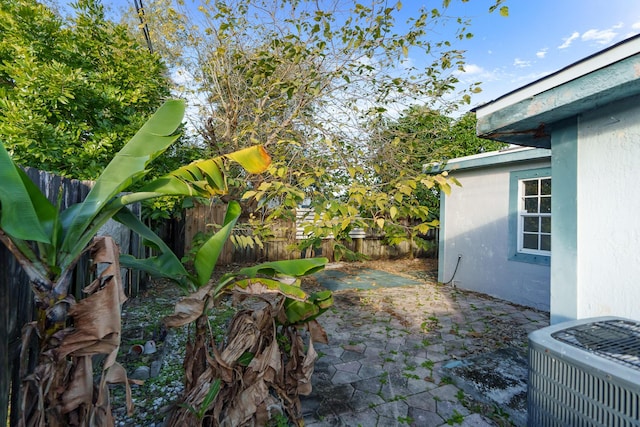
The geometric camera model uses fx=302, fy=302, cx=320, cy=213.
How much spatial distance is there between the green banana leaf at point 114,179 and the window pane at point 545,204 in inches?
249

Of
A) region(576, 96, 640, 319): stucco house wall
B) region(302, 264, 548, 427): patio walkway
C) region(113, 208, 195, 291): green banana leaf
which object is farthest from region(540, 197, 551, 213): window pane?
region(113, 208, 195, 291): green banana leaf

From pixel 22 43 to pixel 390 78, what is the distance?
5.62m

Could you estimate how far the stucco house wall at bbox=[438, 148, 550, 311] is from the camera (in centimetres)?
565

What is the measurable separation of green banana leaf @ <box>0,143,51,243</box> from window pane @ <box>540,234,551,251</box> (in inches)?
269

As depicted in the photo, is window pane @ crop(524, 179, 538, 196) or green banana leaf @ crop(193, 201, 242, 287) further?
window pane @ crop(524, 179, 538, 196)

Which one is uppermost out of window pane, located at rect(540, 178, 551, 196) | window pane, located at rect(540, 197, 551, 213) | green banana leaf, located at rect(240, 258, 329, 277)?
window pane, located at rect(540, 178, 551, 196)

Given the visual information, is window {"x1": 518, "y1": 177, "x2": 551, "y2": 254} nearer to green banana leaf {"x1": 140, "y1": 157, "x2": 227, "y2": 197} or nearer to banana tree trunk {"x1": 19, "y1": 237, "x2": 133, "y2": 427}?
green banana leaf {"x1": 140, "y1": 157, "x2": 227, "y2": 197}

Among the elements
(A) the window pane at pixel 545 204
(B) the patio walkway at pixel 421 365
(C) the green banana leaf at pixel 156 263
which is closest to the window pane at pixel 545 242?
(A) the window pane at pixel 545 204

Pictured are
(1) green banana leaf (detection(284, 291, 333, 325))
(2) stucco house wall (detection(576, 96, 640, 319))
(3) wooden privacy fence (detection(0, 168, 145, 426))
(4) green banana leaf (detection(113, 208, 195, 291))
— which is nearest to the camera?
(3) wooden privacy fence (detection(0, 168, 145, 426))

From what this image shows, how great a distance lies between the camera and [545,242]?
5.59 m

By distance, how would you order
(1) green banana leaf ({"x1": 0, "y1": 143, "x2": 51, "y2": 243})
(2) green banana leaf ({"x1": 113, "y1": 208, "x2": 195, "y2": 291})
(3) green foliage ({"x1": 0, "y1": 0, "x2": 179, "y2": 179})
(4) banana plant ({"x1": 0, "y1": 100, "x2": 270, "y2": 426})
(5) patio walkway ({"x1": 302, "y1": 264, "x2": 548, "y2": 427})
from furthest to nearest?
(3) green foliage ({"x1": 0, "y1": 0, "x2": 179, "y2": 179}) → (5) patio walkway ({"x1": 302, "y1": 264, "x2": 548, "y2": 427}) → (2) green banana leaf ({"x1": 113, "y1": 208, "x2": 195, "y2": 291}) → (4) banana plant ({"x1": 0, "y1": 100, "x2": 270, "y2": 426}) → (1) green banana leaf ({"x1": 0, "y1": 143, "x2": 51, "y2": 243})

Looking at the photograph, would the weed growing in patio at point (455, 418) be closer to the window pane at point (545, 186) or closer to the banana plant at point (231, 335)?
the banana plant at point (231, 335)

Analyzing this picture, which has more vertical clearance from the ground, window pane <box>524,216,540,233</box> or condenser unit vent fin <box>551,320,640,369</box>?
window pane <box>524,216,540,233</box>

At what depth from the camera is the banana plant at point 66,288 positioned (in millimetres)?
1346
